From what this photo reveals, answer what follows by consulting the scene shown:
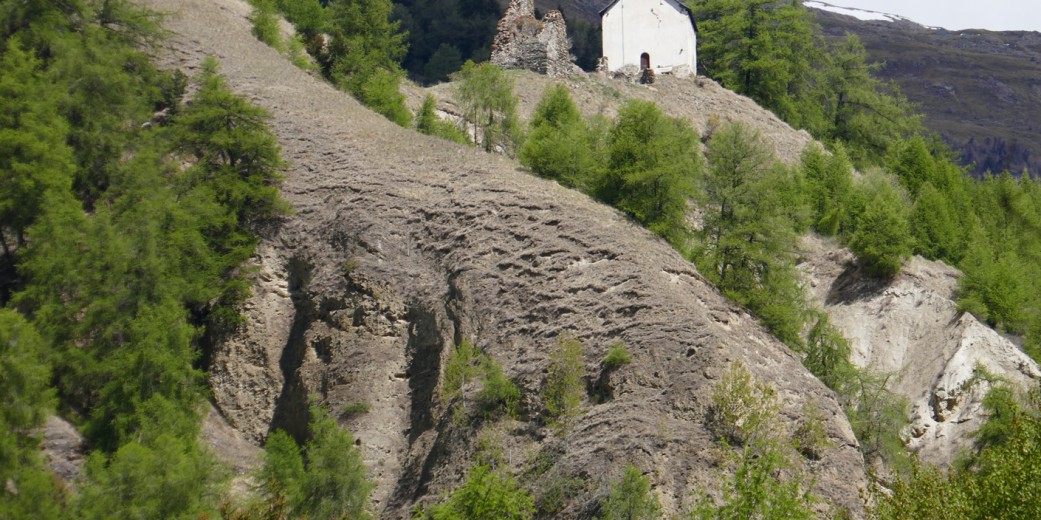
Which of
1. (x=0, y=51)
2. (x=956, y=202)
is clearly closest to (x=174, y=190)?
(x=0, y=51)

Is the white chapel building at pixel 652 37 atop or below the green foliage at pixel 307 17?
below

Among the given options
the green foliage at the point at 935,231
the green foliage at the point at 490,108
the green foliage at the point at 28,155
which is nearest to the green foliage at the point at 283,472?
the green foliage at the point at 28,155

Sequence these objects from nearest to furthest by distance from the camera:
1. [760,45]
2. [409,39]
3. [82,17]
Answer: [82,17], [760,45], [409,39]

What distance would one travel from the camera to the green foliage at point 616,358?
116ft

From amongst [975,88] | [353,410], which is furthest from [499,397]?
[975,88]

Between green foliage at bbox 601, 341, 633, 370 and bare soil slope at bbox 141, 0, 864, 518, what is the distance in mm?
262

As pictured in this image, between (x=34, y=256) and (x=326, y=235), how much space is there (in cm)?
848

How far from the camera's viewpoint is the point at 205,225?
41000mm

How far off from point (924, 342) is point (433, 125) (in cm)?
1989

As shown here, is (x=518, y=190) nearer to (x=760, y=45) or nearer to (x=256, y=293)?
(x=256, y=293)

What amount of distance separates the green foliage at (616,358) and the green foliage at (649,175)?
768 cm

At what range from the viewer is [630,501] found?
103 feet

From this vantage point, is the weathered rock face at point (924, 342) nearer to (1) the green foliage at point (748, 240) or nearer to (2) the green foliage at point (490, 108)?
(1) the green foliage at point (748, 240)

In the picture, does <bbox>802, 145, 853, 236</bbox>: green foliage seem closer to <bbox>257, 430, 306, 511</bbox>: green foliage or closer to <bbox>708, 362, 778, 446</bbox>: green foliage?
<bbox>708, 362, 778, 446</bbox>: green foliage
